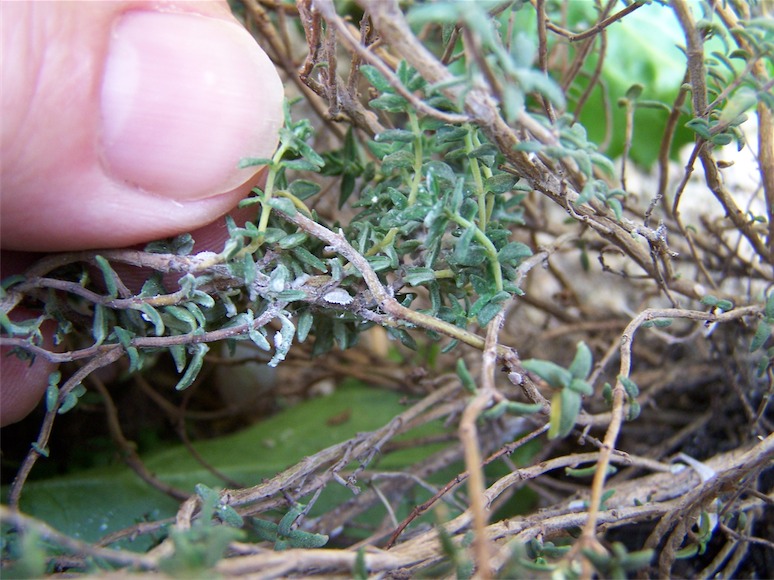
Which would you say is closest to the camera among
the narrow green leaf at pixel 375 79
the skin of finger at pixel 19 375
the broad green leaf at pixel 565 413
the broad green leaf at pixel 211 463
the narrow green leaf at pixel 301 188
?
the broad green leaf at pixel 565 413

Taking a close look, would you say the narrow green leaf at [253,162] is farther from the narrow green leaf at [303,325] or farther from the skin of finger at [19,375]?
the skin of finger at [19,375]

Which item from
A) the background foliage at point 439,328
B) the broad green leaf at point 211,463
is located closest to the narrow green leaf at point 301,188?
the background foliage at point 439,328

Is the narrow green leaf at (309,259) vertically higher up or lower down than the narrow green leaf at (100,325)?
higher up

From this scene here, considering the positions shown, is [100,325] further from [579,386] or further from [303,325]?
[579,386]

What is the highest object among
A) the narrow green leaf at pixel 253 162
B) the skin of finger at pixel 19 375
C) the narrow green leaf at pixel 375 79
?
the narrow green leaf at pixel 375 79

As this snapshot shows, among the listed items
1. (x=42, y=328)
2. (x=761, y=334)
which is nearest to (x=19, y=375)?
(x=42, y=328)

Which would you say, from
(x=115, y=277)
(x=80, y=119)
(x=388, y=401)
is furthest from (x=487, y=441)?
(x=80, y=119)

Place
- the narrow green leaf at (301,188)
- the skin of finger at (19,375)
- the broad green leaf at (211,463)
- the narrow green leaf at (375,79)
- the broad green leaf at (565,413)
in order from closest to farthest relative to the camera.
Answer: the broad green leaf at (565,413) < the narrow green leaf at (375,79) < the narrow green leaf at (301,188) < the skin of finger at (19,375) < the broad green leaf at (211,463)

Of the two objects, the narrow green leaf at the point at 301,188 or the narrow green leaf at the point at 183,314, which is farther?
the narrow green leaf at the point at 301,188
